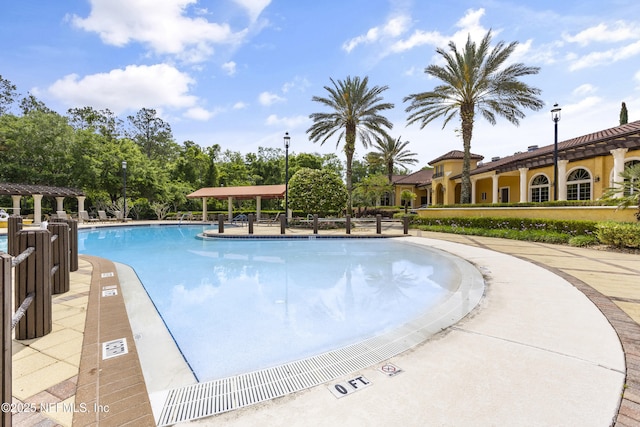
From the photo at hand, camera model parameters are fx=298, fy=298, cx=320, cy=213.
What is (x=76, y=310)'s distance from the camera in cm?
393

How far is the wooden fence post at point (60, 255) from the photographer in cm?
443

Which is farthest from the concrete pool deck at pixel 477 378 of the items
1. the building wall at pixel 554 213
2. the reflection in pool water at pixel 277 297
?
the building wall at pixel 554 213

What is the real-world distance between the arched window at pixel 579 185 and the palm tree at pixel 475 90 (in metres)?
4.76

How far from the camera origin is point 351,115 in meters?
21.4

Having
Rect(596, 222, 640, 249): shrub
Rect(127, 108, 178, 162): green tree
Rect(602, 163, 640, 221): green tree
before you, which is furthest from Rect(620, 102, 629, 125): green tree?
Rect(127, 108, 178, 162): green tree

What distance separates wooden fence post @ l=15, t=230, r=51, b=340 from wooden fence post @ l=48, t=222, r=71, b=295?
5.57ft

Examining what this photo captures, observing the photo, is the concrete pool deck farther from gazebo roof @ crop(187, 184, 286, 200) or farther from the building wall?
gazebo roof @ crop(187, 184, 286, 200)

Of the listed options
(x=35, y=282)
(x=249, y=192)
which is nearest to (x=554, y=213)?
(x=35, y=282)

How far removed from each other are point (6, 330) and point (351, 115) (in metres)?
21.7

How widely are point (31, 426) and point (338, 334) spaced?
117 inches

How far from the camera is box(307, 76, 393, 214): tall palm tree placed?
20.8m

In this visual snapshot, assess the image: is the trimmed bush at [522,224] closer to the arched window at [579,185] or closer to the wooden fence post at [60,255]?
the arched window at [579,185]

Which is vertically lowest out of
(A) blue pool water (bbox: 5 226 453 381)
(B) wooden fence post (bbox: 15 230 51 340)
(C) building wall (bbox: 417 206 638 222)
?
(A) blue pool water (bbox: 5 226 453 381)

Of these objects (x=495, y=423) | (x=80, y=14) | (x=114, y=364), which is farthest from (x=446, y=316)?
(x=80, y=14)
